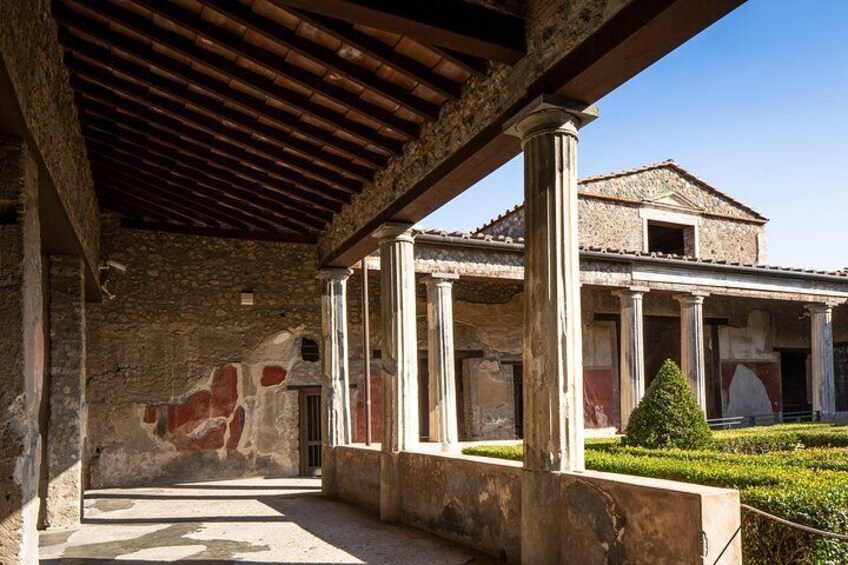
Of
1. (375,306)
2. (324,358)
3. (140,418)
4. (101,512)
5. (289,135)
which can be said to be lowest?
(101,512)

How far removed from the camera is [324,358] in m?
9.39

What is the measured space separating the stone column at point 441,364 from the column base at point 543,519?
591 centimetres

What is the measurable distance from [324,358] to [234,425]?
2376 millimetres

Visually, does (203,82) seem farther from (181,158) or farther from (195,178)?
(195,178)

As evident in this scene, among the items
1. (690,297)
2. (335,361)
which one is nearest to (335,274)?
(335,361)

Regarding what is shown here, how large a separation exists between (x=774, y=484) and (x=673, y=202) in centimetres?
1394

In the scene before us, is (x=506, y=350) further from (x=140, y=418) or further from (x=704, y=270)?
(x=140, y=418)

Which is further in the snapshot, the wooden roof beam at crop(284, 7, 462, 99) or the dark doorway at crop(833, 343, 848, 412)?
the dark doorway at crop(833, 343, 848, 412)

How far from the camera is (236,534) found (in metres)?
6.54

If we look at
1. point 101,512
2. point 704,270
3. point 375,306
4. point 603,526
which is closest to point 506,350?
point 375,306

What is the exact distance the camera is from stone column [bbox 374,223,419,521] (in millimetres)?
6926

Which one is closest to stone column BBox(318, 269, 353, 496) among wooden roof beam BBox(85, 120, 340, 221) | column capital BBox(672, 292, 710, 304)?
wooden roof beam BBox(85, 120, 340, 221)

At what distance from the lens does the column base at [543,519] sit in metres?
4.11

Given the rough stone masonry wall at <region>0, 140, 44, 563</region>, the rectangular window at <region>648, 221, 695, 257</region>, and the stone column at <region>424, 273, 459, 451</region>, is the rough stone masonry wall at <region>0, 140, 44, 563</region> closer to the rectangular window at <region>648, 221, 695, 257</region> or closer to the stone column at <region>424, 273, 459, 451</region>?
the stone column at <region>424, 273, 459, 451</region>
